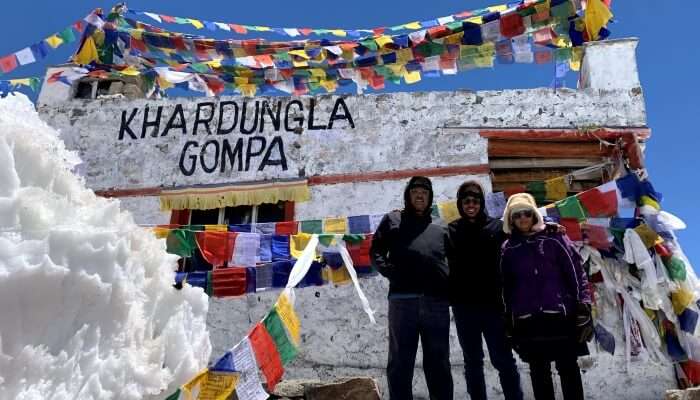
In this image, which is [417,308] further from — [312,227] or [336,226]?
[312,227]

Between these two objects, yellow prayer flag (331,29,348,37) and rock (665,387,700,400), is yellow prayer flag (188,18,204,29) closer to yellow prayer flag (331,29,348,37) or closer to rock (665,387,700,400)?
yellow prayer flag (331,29,348,37)

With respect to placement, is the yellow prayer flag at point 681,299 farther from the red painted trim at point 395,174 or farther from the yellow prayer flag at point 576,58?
the yellow prayer flag at point 576,58

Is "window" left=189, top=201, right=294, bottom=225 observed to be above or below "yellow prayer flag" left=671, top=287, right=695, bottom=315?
above

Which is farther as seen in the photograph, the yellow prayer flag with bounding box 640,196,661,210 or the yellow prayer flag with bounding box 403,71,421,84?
the yellow prayer flag with bounding box 403,71,421,84

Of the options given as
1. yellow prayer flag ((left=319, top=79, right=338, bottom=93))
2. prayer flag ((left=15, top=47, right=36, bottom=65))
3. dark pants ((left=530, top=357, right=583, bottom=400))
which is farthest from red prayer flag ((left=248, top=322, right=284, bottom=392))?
prayer flag ((left=15, top=47, right=36, bottom=65))

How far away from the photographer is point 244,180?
7.79 meters

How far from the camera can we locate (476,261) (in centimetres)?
439

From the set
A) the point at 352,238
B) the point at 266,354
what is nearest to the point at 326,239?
the point at 352,238

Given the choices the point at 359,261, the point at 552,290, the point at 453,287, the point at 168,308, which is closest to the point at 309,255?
the point at 359,261

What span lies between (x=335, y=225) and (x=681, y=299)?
144 inches

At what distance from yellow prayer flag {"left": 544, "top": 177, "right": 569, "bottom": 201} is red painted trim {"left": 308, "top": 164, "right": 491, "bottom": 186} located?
76cm

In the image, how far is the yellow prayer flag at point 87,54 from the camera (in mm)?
9617

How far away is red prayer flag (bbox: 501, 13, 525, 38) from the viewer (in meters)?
8.77

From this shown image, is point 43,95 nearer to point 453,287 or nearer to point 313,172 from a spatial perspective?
point 313,172
